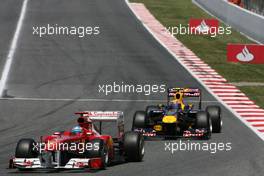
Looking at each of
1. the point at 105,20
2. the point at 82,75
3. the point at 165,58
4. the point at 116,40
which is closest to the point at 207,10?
the point at 105,20

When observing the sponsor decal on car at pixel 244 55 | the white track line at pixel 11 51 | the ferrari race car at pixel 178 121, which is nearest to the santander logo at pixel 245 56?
the sponsor decal on car at pixel 244 55

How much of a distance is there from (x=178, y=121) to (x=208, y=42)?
24146 mm

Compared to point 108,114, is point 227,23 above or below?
below

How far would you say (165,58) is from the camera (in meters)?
39.8

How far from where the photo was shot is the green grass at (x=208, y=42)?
3547cm

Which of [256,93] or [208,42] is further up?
[256,93]

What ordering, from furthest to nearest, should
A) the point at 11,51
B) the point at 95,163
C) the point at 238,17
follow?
1. the point at 238,17
2. the point at 11,51
3. the point at 95,163

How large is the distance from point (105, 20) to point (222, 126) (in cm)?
2939

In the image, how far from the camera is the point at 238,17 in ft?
163

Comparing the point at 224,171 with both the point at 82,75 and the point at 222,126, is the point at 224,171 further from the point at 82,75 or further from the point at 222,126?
the point at 82,75

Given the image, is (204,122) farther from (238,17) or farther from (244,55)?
(238,17)

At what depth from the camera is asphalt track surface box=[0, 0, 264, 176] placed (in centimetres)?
1857

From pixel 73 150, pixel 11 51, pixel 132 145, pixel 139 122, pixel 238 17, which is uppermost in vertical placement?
pixel 73 150

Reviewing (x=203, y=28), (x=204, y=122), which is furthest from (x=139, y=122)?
(x=203, y=28)
